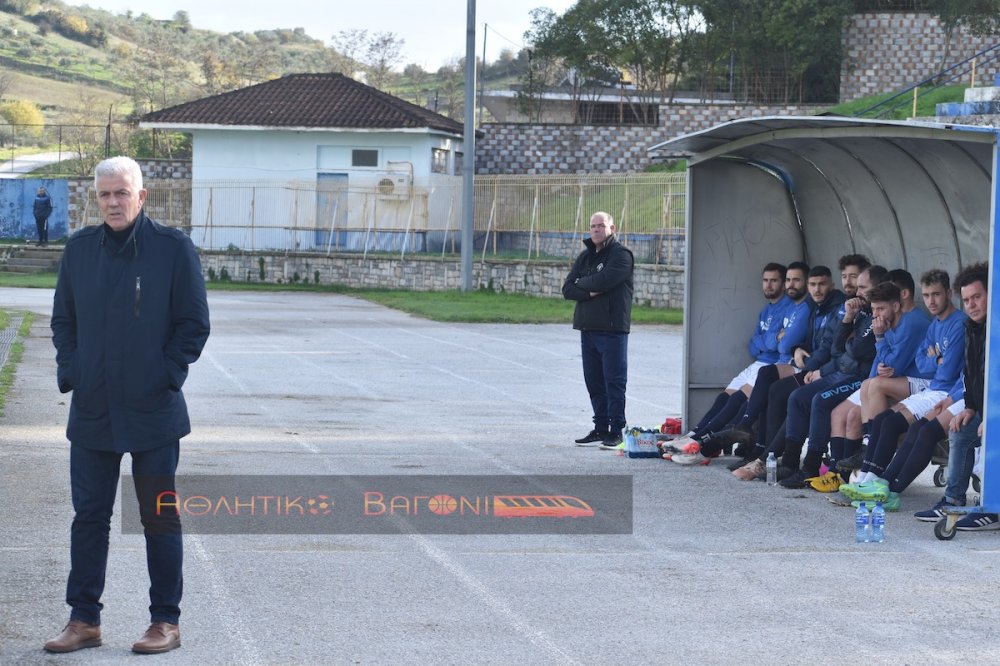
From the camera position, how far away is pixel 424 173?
48844 mm

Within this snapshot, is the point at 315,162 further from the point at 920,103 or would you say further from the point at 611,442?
the point at 611,442

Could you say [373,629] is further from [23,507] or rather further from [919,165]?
[919,165]

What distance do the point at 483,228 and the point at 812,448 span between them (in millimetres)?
30030

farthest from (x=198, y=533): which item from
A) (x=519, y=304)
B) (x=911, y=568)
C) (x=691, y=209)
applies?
(x=519, y=304)

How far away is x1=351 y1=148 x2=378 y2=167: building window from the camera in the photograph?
49.3 m

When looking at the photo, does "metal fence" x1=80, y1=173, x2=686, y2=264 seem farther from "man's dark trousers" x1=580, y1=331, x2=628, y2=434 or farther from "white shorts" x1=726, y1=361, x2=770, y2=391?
"white shorts" x1=726, y1=361, x2=770, y2=391

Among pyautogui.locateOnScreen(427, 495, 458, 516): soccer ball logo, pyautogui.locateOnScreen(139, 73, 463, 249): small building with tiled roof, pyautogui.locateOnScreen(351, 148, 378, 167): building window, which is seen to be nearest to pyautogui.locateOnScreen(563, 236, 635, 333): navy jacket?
pyautogui.locateOnScreen(427, 495, 458, 516): soccer ball logo

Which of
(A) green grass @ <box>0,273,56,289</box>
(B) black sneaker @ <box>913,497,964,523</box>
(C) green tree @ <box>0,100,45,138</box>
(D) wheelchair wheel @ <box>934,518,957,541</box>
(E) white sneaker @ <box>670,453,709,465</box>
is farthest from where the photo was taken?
(C) green tree @ <box>0,100,45,138</box>

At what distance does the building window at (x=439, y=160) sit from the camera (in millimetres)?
49438

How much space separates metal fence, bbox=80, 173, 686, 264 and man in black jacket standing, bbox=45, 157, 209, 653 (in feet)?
90.0

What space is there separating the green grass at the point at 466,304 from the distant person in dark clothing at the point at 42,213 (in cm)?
726

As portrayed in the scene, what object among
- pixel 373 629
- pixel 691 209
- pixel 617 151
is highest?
pixel 617 151

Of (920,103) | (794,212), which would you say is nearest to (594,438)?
(794,212)

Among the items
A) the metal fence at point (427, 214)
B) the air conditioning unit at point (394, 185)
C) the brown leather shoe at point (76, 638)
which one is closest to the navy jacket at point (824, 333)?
the brown leather shoe at point (76, 638)
